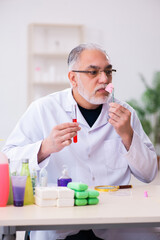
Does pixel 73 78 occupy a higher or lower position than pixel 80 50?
lower

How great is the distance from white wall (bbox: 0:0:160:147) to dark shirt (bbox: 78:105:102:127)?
14.1 feet

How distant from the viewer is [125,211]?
1433 mm

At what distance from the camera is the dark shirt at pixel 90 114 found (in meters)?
2.34

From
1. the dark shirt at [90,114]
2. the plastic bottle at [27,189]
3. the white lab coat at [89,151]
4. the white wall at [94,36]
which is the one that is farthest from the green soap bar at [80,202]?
the white wall at [94,36]

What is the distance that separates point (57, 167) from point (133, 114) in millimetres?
573

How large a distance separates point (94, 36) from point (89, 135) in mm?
4666

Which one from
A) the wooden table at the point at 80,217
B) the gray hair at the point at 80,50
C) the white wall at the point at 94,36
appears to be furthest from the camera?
the white wall at the point at 94,36

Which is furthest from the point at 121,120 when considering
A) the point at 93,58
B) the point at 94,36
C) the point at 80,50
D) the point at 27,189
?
the point at 94,36

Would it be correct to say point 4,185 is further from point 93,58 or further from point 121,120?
point 93,58

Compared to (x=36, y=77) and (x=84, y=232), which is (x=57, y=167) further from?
(x=36, y=77)

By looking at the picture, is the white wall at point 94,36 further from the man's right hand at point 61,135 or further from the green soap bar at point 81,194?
the green soap bar at point 81,194

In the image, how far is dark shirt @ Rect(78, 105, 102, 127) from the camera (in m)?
2.34

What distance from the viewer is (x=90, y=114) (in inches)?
93.1

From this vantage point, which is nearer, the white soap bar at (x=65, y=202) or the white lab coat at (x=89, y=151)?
the white soap bar at (x=65, y=202)
